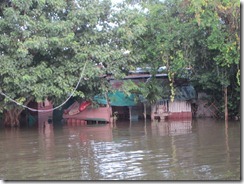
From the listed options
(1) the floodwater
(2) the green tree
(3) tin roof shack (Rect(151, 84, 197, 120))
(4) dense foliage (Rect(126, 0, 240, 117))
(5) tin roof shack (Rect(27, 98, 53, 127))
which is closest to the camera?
(1) the floodwater

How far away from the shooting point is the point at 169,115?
21188 mm

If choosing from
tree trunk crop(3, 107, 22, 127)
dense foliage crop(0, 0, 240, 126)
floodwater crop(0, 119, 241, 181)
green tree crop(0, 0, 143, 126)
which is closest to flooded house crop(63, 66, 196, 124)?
dense foliage crop(0, 0, 240, 126)

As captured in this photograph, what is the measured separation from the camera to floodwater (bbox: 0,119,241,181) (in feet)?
23.5

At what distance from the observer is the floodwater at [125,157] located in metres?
7.18

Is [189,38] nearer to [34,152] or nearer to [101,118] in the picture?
[101,118]

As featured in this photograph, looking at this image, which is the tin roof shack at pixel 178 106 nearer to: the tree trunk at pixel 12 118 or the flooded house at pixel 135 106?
the flooded house at pixel 135 106

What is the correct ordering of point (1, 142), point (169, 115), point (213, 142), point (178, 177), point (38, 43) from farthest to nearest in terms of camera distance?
point (169, 115) → point (38, 43) → point (1, 142) → point (213, 142) → point (178, 177)

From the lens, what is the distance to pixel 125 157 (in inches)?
356

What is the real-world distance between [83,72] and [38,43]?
2.43 metres

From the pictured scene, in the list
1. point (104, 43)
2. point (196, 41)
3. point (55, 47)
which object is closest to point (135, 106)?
point (104, 43)

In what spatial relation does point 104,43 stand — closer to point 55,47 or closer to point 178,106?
point 55,47

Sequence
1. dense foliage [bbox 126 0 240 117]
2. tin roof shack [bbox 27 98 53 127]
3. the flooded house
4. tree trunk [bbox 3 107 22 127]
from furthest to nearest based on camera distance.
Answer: tin roof shack [bbox 27 98 53 127], the flooded house, tree trunk [bbox 3 107 22 127], dense foliage [bbox 126 0 240 117]

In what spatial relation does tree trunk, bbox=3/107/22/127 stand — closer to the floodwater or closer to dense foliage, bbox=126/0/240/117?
the floodwater

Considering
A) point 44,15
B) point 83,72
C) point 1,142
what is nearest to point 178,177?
point 1,142
